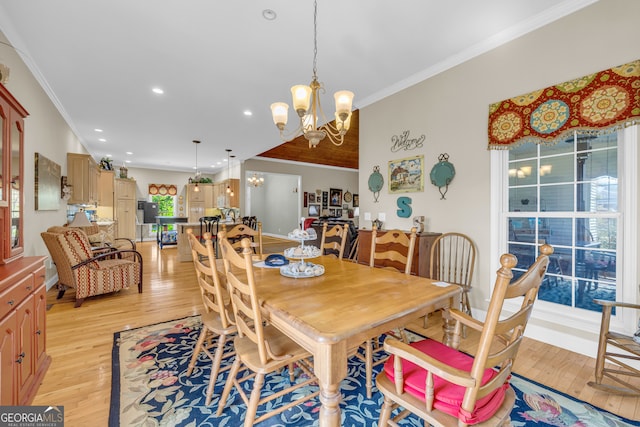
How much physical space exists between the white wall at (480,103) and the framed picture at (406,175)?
3.5 inches

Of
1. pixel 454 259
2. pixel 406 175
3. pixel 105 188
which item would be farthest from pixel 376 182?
pixel 105 188

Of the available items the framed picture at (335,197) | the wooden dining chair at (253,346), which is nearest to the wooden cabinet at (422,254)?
the wooden dining chair at (253,346)

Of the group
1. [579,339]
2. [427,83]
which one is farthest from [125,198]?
[579,339]

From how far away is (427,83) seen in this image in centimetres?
339

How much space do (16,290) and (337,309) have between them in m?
1.74

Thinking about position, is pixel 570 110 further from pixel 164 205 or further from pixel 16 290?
pixel 164 205

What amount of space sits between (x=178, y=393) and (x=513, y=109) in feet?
11.9

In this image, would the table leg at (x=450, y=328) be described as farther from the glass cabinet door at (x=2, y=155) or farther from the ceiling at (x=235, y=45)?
the glass cabinet door at (x=2, y=155)

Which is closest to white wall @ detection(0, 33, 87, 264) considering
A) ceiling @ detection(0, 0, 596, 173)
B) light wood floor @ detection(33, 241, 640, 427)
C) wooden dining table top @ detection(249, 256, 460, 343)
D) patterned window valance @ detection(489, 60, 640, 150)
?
ceiling @ detection(0, 0, 596, 173)

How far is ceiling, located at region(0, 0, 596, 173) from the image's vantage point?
2.32 metres

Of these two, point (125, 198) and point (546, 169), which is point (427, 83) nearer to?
point (546, 169)

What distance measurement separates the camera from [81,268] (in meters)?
3.34

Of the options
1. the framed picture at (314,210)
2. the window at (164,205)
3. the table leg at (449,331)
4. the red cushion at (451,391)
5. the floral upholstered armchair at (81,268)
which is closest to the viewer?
the red cushion at (451,391)

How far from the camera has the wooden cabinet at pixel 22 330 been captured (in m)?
1.33
